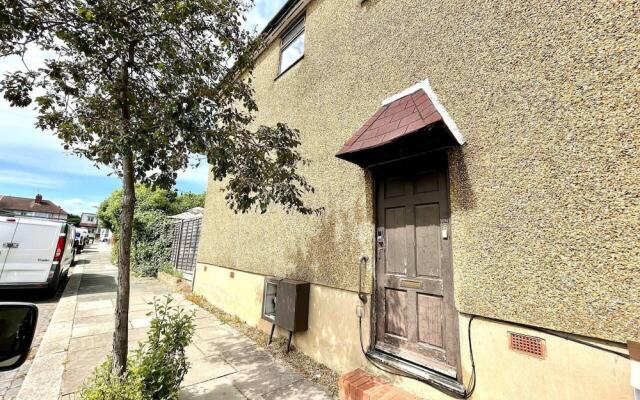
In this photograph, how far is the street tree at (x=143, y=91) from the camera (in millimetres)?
3236

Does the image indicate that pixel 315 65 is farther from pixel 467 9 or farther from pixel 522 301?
pixel 522 301

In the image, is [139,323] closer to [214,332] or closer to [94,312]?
[94,312]

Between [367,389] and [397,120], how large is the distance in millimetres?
3214

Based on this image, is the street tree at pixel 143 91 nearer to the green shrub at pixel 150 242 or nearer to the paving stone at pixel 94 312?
the paving stone at pixel 94 312

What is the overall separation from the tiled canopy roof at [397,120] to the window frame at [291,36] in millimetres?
3326

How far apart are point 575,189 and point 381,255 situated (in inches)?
88.6

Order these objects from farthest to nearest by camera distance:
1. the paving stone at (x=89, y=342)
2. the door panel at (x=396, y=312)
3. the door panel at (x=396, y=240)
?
the paving stone at (x=89, y=342) < the door panel at (x=396, y=240) < the door panel at (x=396, y=312)

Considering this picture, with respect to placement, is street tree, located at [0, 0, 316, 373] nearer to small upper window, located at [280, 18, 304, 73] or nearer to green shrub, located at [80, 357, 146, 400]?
green shrub, located at [80, 357, 146, 400]

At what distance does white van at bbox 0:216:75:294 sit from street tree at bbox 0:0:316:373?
7706 mm

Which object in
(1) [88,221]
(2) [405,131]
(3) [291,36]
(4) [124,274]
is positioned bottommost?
(4) [124,274]

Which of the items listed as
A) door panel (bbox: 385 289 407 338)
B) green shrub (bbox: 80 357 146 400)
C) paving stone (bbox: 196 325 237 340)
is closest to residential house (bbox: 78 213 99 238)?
paving stone (bbox: 196 325 237 340)

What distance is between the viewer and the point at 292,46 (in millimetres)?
7082

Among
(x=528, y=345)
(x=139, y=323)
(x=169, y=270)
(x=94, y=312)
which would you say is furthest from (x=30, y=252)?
(x=528, y=345)

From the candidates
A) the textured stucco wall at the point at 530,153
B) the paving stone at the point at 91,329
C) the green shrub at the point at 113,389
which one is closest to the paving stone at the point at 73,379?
the green shrub at the point at 113,389
